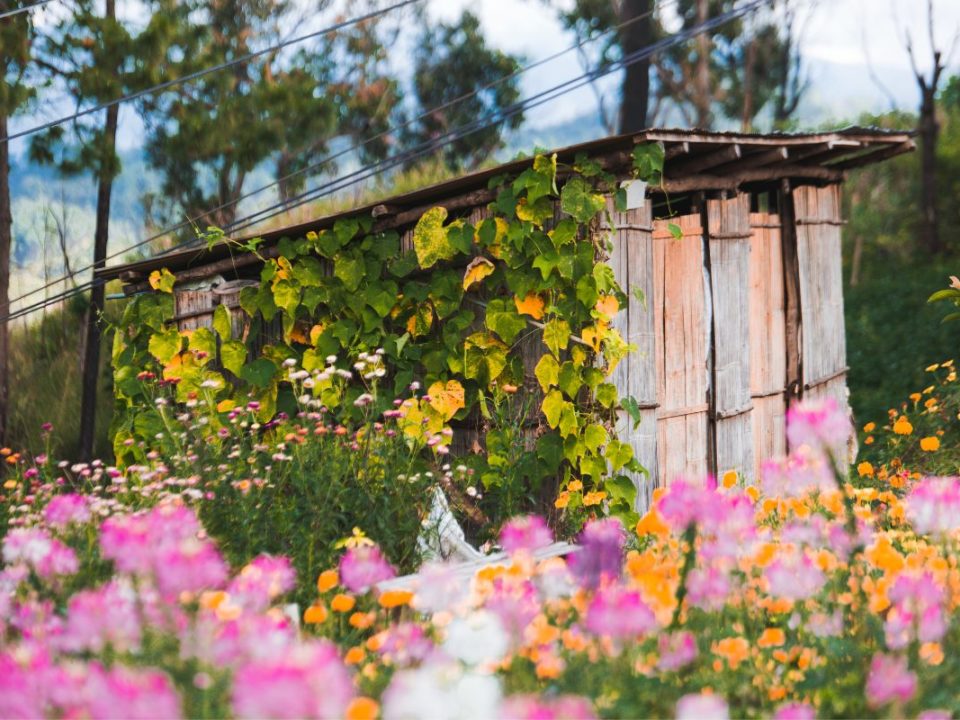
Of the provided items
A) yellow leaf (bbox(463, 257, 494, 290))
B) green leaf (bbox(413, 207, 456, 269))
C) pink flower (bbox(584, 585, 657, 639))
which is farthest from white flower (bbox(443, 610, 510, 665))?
green leaf (bbox(413, 207, 456, 269))

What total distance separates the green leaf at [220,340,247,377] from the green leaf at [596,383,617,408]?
2591mm

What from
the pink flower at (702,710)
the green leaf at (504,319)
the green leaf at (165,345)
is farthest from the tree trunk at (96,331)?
the pink flower at (702,710)

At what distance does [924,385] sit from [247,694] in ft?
40.0

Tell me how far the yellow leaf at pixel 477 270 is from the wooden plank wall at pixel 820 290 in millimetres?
2881

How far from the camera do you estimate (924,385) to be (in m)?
Result: 12.3

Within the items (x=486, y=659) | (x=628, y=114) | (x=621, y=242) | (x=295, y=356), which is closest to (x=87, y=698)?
(x=486, y=659)

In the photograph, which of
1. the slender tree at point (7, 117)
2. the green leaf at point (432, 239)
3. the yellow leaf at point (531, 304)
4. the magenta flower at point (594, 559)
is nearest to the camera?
the magenta flower at point (594, 559)

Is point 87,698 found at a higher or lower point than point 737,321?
lower

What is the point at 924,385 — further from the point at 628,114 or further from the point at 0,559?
the point at 0,559

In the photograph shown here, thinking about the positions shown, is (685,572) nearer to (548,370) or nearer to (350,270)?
(548,370)

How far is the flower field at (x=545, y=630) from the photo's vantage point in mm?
1688

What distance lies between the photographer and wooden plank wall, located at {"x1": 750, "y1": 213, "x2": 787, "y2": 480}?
24.5 ft

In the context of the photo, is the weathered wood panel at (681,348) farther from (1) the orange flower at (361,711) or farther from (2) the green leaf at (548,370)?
(1) the orange flower at (361,711)

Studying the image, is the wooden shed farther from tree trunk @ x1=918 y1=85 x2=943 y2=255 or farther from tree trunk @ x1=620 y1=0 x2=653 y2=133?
tree trunk @ x1=918 y1=85 x2=943 y2=255
